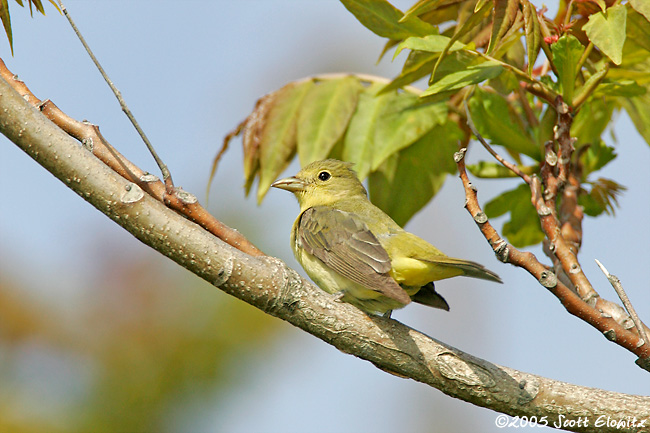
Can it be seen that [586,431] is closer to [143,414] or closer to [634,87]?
[634,87]

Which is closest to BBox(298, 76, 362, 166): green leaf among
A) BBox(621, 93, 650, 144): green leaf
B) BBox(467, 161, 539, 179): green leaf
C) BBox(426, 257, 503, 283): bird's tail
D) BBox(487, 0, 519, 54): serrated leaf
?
BBox(467, 161, 539, 179): green leaf

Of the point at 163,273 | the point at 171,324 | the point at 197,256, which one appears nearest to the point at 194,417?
the point at 171,324

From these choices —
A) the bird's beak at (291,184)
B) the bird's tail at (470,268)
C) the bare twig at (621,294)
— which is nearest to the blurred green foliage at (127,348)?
the bird's beak at (291,184)

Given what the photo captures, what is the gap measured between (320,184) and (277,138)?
1459 millimetres

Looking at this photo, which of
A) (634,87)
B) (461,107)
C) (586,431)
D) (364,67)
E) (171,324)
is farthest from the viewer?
(364,67)

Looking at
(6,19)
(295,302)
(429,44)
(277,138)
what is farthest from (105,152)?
(429,44)

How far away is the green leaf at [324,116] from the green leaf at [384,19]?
654mm

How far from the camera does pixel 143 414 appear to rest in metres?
4.79

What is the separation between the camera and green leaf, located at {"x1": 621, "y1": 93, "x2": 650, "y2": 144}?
11.3 ft

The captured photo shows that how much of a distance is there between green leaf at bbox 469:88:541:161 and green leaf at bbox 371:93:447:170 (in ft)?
0.70

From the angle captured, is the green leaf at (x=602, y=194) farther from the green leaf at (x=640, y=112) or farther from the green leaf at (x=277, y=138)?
the green leaf at (x=277, y=138)

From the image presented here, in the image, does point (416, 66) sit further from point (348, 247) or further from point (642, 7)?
point (348, 247)

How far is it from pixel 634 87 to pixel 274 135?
1897 mm

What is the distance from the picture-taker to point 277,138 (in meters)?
3.87
